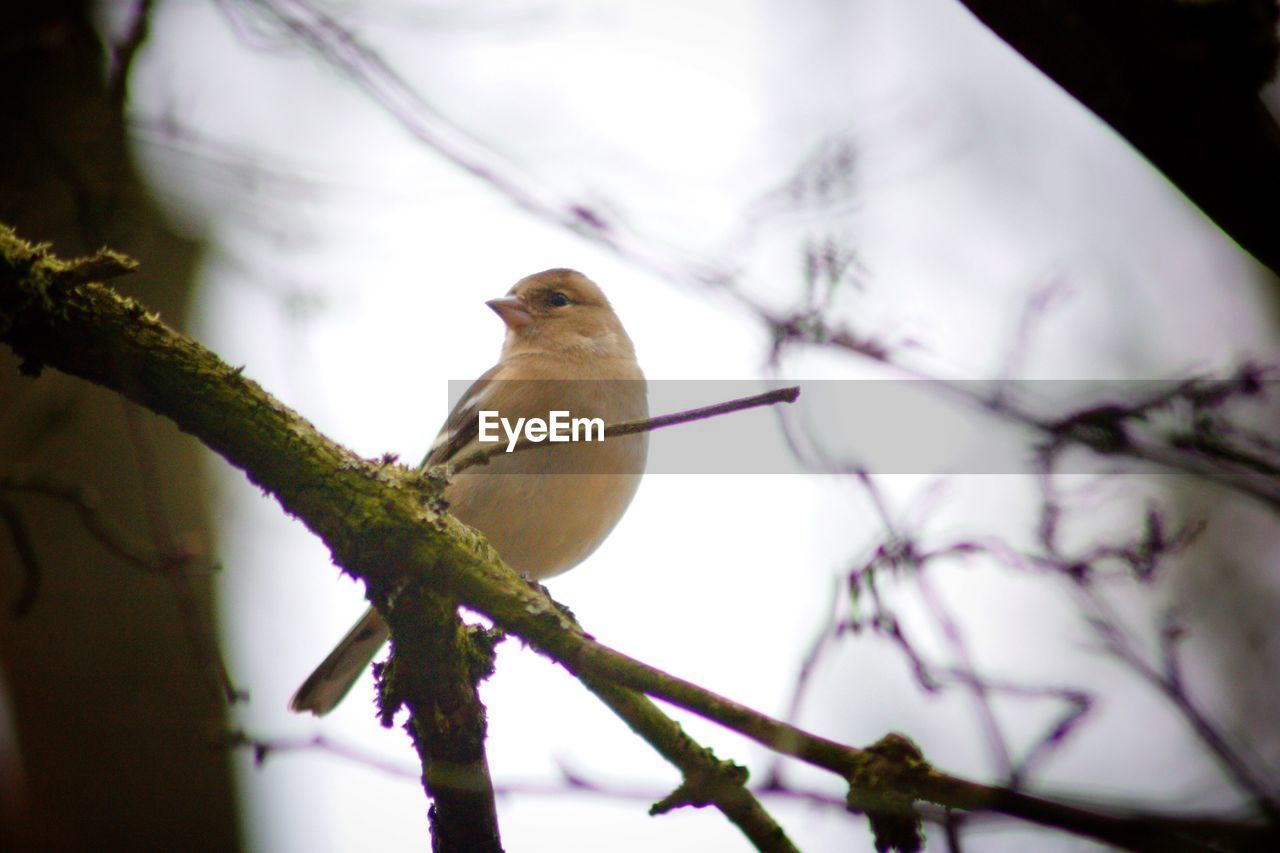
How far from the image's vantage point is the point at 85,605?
4.85 m

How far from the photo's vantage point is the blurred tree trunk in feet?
14.6

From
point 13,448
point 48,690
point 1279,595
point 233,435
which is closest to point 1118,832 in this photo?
point 233,435

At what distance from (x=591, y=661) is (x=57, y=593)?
3.54m

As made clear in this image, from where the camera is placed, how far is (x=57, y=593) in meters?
4.80

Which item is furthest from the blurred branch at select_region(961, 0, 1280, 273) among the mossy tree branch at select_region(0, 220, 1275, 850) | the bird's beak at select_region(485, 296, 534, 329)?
the bird's beak at select_region(485, 296, 534, 329)

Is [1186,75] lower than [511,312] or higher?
lower

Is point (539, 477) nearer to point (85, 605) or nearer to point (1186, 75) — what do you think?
point (85, 605)

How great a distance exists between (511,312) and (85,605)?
8.73 ft

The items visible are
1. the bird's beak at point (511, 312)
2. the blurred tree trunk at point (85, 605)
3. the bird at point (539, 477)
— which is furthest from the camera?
the bird's beak at point (511, 312)

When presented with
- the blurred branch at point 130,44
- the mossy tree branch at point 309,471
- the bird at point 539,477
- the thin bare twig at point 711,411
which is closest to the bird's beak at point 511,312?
the bird at point 539,477

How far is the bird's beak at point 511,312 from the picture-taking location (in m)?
6.09

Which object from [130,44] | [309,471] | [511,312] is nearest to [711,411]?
[309,471]

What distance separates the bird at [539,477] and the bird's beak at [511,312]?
18.1 inches

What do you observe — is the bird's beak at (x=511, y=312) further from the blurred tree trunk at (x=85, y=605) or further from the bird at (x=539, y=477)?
the blurred tree trunk at (x=85, y=605)
